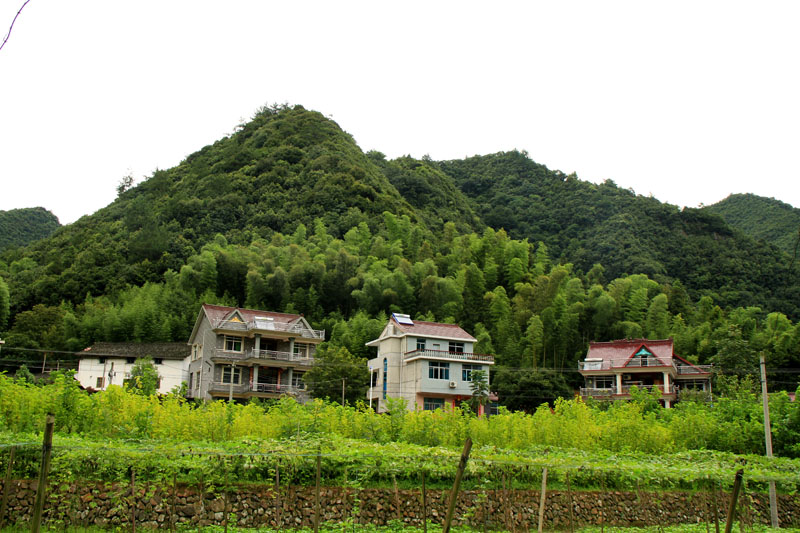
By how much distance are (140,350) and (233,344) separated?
722cm

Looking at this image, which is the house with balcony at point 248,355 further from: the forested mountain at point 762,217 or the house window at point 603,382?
the forested mountain at point 762,217

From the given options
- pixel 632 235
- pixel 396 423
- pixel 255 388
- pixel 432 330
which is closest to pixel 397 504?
pixel 396 423

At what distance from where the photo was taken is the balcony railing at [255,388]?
101 ft

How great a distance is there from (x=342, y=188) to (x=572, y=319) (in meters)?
32.3

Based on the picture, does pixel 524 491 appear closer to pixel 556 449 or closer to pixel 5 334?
pixel 556 449

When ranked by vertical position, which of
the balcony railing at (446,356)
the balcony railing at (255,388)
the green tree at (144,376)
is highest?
the balcony railing at (446,356)

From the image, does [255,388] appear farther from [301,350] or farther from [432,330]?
[432,330]

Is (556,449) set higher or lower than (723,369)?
lower

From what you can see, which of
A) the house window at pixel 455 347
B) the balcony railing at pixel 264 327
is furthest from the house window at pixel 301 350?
the house window at pixel 455 347

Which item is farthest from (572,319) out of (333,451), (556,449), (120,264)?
(120,264)

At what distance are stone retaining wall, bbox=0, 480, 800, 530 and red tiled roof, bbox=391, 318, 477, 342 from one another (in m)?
17.4

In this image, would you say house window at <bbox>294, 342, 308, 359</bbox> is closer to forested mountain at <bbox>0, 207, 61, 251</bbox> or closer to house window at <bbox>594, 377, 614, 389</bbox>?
house window at <bbox>594, 377, 614, 389</bbox>

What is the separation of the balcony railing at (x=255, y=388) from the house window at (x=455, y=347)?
742 centimetres

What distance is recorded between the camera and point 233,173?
7112 cm
